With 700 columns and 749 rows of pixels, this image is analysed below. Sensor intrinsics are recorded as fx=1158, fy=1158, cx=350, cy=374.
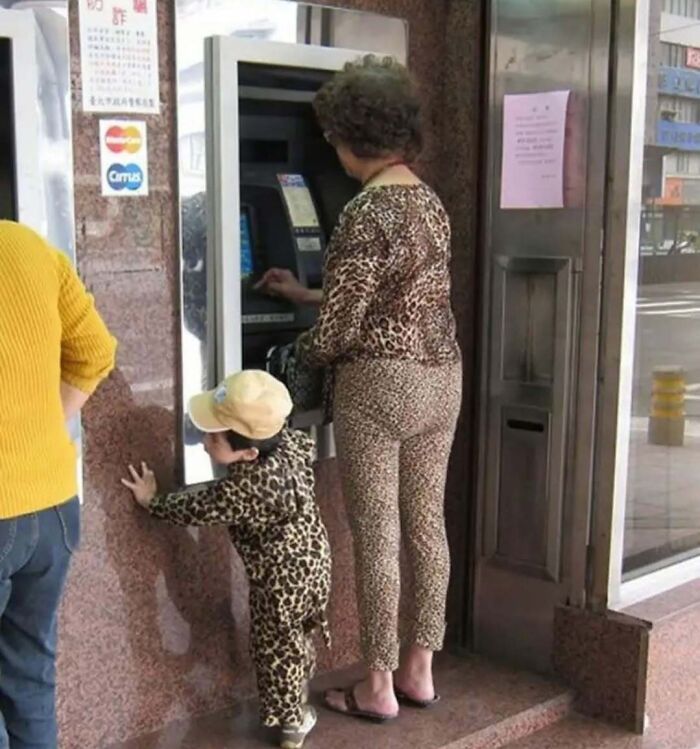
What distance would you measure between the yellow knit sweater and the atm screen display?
0.79 metres

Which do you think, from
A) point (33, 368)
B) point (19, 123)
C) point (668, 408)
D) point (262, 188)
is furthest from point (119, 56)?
point (668, 408)

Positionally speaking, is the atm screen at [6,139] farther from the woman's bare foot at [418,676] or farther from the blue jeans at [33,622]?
the woman's bare foot at [418,676]

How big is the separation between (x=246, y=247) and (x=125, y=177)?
40 cm

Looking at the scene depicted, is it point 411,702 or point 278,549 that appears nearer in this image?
point 278,549

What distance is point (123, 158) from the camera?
8.81ft

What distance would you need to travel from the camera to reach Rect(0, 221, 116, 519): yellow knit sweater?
2041mm

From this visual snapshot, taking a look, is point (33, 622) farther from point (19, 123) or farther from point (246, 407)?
point (19, 123)

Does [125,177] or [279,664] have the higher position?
[125,177]

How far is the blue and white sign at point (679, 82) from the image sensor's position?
10.7ft

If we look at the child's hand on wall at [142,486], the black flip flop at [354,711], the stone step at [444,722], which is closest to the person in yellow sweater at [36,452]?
the child's hand on wall at [142,486]

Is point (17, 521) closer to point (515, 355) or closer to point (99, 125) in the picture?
point (99, 125)

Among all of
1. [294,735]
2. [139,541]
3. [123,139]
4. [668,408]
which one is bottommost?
[294,735]

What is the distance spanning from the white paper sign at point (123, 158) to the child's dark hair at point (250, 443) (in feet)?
2.03

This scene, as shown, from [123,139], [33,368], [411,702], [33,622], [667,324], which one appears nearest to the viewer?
[33,368]
